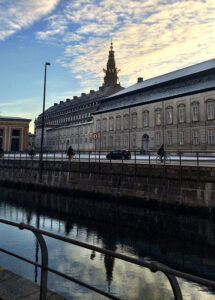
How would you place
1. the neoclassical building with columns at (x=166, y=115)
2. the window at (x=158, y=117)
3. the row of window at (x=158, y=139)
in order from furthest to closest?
the window at (x=158, y=117)
the neoclassical building with columns at (x=166, y=115)
the row of window at (x=158, y=139)

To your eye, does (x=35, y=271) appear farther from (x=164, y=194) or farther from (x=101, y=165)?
(x=101, y=165)

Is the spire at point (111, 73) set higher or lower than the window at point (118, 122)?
higher

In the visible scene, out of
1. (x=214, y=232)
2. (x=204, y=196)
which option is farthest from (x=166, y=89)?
(x=214, y=232)

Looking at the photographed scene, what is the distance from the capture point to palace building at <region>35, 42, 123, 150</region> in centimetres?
9938

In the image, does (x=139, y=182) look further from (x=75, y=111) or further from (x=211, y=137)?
(x=75, y=111)

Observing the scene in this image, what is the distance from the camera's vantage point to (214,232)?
1243 centimetres

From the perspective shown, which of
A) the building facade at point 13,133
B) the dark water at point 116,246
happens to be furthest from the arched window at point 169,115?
the building facade at point 13,133

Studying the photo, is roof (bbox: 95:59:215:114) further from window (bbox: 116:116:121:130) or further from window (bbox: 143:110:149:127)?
window (bbox: 116:116:121:130)

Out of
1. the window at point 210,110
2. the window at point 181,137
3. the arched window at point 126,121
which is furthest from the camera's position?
the arched window at point 126,121

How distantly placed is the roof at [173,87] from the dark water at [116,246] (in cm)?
3441

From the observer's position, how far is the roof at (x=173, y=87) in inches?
1756

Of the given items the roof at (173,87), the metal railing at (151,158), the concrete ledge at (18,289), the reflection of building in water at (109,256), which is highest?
the roof at (173,87)

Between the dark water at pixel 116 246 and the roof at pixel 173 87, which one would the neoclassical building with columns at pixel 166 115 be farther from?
the dark water at pixel 116 246

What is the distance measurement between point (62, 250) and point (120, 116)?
53.6 m
